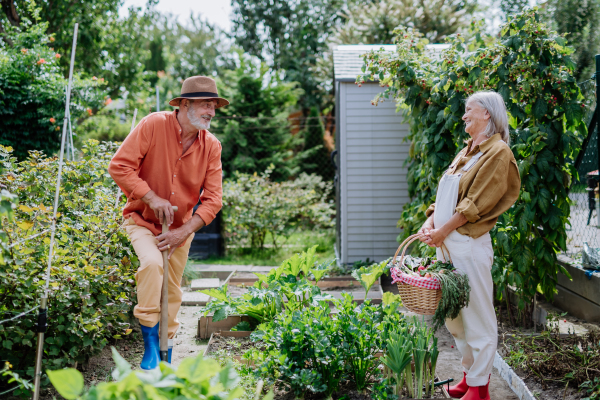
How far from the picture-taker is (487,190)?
2.70m

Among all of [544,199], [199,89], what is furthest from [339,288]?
[199,89]

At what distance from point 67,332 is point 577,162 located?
4.30 metres

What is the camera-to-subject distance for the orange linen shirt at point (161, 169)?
120 inches

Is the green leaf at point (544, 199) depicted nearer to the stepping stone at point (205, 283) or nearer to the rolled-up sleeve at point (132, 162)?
the rolled-up sleeve at point (132, 162)

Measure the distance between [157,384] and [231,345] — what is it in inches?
96.5

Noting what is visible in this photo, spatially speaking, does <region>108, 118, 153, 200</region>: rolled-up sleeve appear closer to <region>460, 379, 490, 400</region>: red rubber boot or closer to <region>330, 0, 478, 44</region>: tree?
<region>460, 379, 490, 400</region>: red rubber boot

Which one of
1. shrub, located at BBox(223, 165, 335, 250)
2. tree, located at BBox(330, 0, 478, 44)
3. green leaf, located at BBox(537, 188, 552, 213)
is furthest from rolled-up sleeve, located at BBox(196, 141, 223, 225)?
tree, located at BBox(330, 0, 478, 44)

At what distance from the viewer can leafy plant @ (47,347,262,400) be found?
129 centimetres

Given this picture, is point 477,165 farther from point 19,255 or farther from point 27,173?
point 27,173

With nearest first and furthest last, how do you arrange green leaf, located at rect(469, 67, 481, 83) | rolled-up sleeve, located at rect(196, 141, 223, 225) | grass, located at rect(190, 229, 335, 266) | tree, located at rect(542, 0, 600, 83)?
rolled-up sleeve, located at rect(196, 141, 223, 225), green leaf, located at rect(469, 67, 481, 83), grass, located at rect(190, 229, 335, 266), tree, located at rect(542, 0, 600, 83)

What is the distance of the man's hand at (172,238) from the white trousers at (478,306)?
161 centimetres

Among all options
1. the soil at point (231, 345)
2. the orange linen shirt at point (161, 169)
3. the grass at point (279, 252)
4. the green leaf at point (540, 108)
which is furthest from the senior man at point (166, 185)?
the grass at point (279, 252)

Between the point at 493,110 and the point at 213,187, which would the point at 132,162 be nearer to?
the point at 213,187

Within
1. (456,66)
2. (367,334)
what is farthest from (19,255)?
(456,66)
